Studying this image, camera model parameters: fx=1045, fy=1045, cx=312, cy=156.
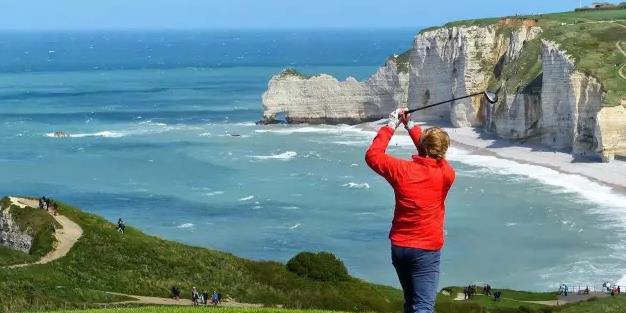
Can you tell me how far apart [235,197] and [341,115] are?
145ft

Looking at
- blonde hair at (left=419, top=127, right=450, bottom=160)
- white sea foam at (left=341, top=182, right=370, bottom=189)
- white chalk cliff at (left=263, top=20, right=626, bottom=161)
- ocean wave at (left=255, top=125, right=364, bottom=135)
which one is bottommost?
white sea foam at (left=341, top=182, right=370, bottom=189)

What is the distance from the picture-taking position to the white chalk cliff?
75.4 m

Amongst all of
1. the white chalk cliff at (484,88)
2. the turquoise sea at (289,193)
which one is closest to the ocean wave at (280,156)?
the turquoise sea at (289,193)

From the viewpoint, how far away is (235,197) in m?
63.5

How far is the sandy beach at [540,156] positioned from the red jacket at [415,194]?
54.9m

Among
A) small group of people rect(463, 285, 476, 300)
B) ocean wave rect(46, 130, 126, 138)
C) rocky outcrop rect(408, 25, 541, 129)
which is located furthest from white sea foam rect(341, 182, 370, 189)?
ocean wave rect(46, 130, 126, 138)

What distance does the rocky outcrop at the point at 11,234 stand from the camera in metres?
36.2

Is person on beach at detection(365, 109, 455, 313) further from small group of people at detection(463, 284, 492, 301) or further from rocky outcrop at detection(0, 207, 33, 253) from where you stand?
rocky outcrop at detection(0, 207, 33, 253)

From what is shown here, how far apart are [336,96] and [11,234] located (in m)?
70.4

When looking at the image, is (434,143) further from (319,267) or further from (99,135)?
(99,135)

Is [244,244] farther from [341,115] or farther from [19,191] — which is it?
[341,115]

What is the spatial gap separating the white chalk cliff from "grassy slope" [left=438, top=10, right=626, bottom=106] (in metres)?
0.43

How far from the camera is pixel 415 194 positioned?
378 inches

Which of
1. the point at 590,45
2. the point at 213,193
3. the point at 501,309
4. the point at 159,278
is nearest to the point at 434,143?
the point at 159,278
